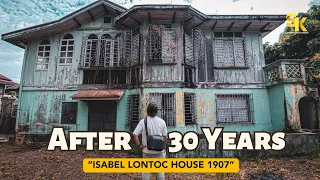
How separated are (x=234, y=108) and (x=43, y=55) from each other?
1106 centimetres

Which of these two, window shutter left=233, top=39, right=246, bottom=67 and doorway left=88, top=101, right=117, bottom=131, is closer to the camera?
doorway left=88, top=101, right=117, bottom=131

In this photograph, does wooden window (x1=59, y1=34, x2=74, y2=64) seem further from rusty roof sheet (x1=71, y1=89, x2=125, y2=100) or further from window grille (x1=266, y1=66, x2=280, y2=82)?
window grille (x1=266, y1=66, x2=280, y2=82)

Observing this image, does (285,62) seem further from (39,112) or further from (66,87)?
(39,112)

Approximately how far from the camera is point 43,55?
10.4 metres

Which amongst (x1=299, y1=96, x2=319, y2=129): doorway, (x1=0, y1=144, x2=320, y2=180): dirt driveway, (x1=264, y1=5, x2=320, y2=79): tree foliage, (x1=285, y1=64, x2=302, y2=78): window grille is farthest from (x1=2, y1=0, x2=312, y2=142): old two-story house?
(x1=264, y1=5, x2=320, y2=79): tree foliage

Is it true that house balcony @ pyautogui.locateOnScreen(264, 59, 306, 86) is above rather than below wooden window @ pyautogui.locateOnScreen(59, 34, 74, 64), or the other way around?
below

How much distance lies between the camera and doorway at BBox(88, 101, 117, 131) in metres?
9.74

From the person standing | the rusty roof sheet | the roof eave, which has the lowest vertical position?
the person standing

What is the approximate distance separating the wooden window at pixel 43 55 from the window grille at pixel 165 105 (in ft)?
21.5

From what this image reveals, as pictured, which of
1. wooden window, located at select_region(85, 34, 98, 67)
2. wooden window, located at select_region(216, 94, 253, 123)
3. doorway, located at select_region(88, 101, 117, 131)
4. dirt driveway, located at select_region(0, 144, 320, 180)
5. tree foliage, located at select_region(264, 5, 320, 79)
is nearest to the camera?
dirt driveway, located at select_region(0, 144, 320, 180)

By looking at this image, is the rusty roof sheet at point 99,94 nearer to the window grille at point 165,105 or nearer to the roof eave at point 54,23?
the window grille at point 165,105

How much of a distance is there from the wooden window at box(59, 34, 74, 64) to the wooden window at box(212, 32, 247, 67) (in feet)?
26.5

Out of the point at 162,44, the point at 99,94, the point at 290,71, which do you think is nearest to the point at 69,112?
the point at 99,94

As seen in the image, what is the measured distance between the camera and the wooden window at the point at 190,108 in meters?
8.95
